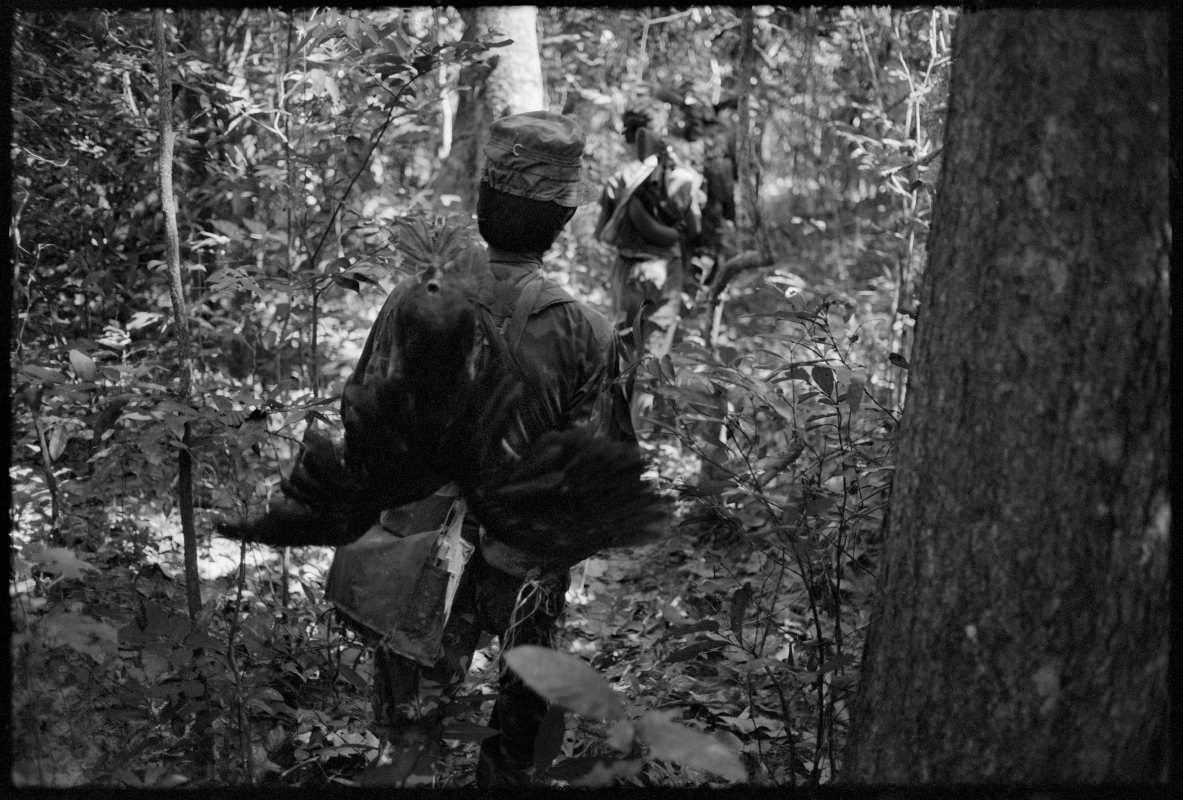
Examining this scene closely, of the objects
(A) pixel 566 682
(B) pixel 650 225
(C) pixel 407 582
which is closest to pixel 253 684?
(C) pixel 407 582

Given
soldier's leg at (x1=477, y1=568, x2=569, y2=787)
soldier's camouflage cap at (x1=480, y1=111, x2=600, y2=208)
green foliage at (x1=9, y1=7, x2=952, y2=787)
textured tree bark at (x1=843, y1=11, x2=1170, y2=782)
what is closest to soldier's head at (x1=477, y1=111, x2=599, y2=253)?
soldier's camouflage cap at (x1=480, y1=111, x2=600, y2=208)

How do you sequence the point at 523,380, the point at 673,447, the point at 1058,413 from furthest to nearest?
the point at 673,447
the point at 523,380
the point at 1058,413

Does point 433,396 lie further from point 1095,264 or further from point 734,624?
point 1095,264

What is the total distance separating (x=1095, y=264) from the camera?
1.70 meters

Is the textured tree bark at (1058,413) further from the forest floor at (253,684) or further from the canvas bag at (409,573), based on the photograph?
the canvas bag at (409,573)

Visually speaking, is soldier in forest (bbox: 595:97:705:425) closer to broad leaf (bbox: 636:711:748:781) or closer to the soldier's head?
the soldier's head

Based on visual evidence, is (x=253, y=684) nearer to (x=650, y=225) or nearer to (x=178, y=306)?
(x=178, y=306)

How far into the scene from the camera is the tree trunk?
611 centimetres

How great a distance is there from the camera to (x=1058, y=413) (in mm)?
1719

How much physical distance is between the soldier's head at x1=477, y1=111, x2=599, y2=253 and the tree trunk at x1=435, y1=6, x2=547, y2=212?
3.52 m

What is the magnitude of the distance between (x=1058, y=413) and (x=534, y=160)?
4.81 feet

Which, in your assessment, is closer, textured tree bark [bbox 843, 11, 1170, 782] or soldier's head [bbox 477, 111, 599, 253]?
textured tree bark [bbox 843, 11, 1170, 782]

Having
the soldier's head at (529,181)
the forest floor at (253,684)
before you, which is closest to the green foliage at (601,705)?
the forest floor at (253,684)

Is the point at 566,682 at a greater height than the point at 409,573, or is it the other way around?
the point at 566,682
